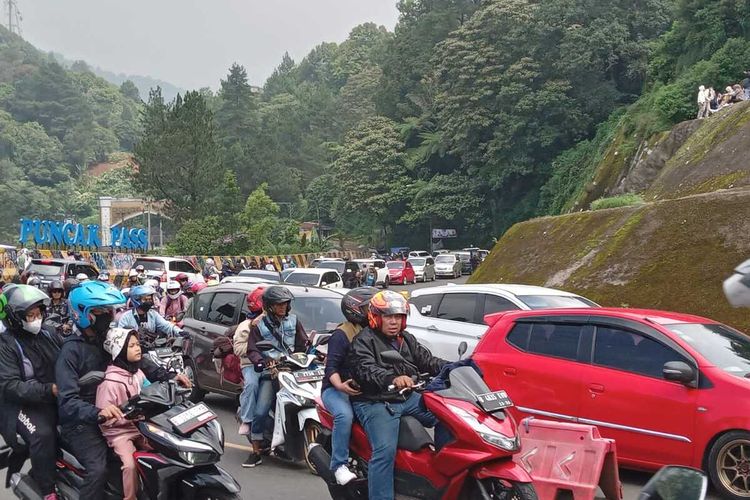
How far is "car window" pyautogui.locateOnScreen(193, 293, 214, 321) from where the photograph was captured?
11.1 meters

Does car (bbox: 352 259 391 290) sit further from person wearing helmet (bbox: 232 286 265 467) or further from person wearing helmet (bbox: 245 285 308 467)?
person wearing helmet (bbox: 245 285 308 467)

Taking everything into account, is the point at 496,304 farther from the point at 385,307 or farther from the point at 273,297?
the point at 385,307

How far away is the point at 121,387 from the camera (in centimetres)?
532

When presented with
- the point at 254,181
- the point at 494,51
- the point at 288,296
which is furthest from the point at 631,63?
the point at 288,296

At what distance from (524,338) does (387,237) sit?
65.3 metres

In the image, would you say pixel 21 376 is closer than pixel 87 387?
No

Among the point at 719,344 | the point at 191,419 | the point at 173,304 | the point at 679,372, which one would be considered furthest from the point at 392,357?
the point at 173,304

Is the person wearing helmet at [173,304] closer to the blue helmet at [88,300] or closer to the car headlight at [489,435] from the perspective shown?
the blue helmet at [88,300]

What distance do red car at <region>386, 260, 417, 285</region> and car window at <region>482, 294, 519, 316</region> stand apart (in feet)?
106

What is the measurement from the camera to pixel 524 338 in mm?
8336

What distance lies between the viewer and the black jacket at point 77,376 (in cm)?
509

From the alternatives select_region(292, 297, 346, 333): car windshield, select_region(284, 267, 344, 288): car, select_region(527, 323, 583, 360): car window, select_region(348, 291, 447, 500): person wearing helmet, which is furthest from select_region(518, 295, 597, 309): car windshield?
select_region(284, 267, 344, 288): car

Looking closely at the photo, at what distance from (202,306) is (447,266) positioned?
126 ft

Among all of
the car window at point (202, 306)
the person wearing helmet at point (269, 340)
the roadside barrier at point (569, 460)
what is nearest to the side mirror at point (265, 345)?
the person wearing helmet at point (269, 340)
